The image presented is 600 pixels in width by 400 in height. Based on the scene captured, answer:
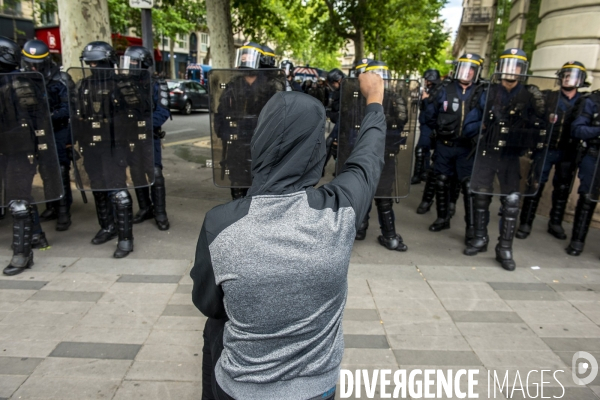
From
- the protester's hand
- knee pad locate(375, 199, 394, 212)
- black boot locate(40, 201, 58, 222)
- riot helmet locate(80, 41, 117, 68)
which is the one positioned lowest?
black boot locate(40, 201, 58, 222)

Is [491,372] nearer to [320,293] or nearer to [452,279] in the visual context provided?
[452,279]

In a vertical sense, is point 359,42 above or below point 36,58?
above

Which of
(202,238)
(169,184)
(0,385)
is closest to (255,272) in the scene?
(202,238)

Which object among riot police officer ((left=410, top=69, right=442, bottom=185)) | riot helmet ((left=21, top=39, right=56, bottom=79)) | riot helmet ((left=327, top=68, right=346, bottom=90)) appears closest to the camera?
riot helmet ((left=21, top=39, right=56, bottom=79))

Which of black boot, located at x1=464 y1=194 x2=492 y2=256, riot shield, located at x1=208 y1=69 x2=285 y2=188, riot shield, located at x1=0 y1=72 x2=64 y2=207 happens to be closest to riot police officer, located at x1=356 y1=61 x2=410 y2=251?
black boot, located at x1=464 y1=194 x2=492 y2=256

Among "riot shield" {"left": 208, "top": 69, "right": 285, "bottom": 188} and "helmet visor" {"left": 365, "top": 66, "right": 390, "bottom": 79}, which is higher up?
"helmet visor" {"left": 365, "top": 66, "right": 390, "bottom": 79}

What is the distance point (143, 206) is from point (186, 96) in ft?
51.7

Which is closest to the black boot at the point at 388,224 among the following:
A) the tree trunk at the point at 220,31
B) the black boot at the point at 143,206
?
the black boot at the point at 143,206

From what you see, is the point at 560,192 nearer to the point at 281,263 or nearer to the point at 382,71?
the point at 382,71

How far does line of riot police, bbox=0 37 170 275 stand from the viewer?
421cm

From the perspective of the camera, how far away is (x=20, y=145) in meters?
4.25

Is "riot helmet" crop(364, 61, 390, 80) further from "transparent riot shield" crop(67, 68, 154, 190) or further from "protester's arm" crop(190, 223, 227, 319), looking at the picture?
"protester's arm" crop(190, 223, 227, 319)

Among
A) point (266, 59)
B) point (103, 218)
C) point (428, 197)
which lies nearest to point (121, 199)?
point (103, 218)

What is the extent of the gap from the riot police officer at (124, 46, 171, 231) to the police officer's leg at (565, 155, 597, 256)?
15.3ft
